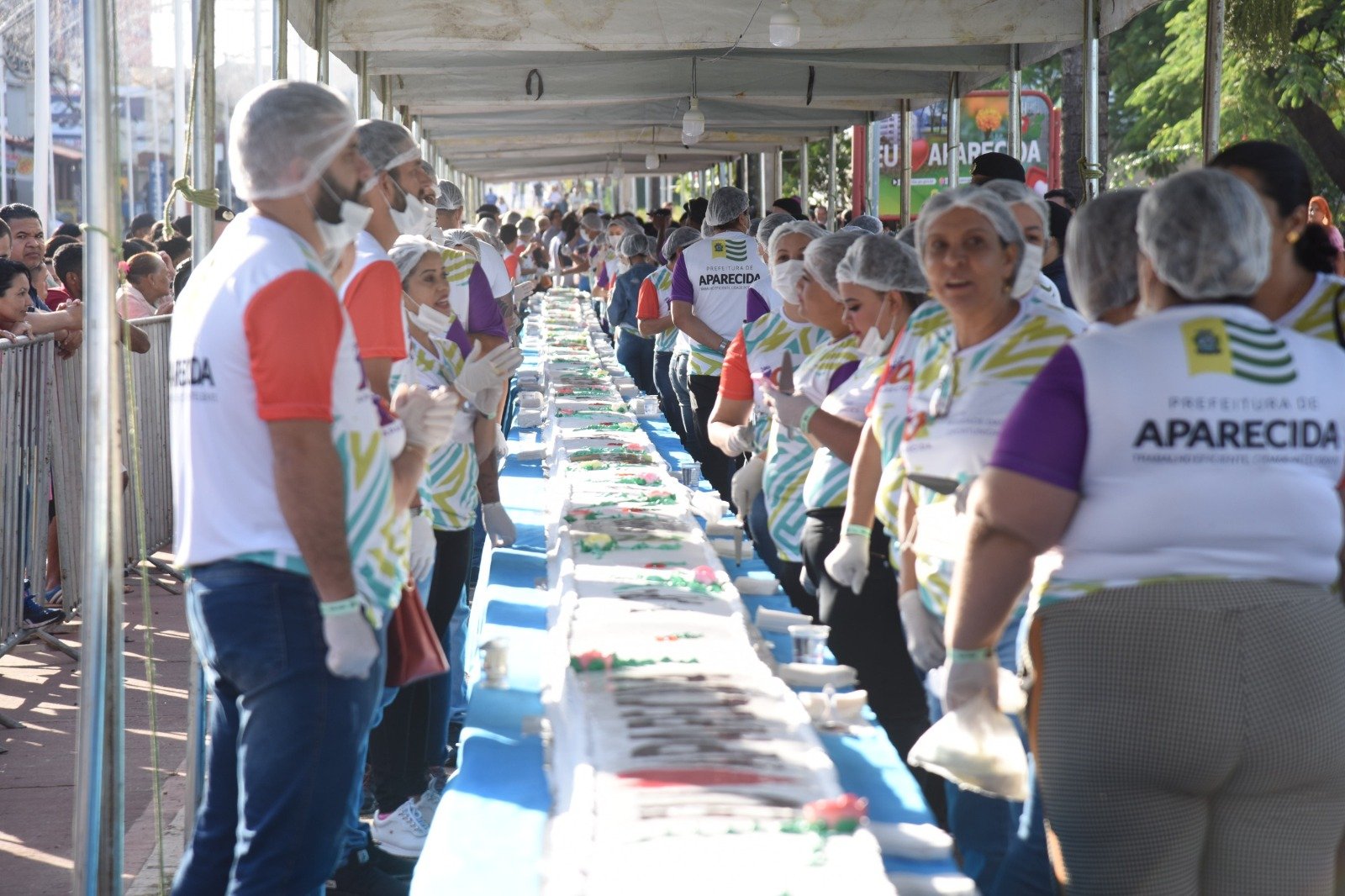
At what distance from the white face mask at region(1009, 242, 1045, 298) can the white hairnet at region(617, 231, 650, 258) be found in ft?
29.8

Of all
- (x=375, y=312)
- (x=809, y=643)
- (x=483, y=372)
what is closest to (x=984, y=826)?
(x=809, y=643)

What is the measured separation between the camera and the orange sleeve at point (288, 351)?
237 cm

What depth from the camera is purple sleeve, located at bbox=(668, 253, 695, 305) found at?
27.1ft

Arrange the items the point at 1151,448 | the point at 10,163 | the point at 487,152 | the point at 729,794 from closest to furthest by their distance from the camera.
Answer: the point at 1151,448 < the point at 729,794 < the point at 487,152 < the point at 10,163

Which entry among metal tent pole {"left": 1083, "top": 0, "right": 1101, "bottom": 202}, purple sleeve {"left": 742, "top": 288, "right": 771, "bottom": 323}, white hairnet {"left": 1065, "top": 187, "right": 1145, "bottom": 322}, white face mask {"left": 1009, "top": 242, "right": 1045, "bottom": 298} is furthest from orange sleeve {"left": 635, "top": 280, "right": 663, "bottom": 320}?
white hairnet {"left": 1065, "top": 187, "right": 1145, "bottom": 322}

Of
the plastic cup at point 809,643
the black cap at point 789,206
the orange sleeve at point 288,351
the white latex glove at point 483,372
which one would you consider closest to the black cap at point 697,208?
the black cap at point 789,206

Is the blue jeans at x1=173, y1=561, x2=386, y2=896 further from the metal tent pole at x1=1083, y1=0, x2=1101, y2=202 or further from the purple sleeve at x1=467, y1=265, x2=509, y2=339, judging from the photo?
the metal tent pole at x1=1083, y1=0, x2=1101, y2=202

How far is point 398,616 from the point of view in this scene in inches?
112

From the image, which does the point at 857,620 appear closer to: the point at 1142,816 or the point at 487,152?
the point at 1142,816

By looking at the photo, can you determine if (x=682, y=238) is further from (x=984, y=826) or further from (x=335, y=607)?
(x=335, y=607)

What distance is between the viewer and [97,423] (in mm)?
2920

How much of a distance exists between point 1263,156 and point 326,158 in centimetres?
182

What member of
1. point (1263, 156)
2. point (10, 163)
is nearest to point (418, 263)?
point (1263, 156)

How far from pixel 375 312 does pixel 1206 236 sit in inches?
74.1
